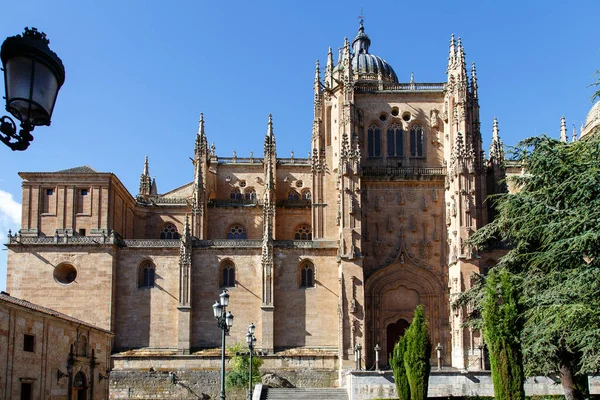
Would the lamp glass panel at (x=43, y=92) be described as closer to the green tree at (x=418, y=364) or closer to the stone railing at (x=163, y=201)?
the green tree at (x=418, y=364)

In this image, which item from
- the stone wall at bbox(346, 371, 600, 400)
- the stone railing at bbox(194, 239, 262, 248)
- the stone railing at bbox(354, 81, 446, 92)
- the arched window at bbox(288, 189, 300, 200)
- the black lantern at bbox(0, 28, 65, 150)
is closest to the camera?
the black lantern at bbox(0, 28, 65, 150)

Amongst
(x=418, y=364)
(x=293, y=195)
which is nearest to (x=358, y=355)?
(x=418, y=364)

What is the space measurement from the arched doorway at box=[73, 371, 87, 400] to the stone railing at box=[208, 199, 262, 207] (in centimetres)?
2252

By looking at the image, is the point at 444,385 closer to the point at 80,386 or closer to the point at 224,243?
the point at 80,386

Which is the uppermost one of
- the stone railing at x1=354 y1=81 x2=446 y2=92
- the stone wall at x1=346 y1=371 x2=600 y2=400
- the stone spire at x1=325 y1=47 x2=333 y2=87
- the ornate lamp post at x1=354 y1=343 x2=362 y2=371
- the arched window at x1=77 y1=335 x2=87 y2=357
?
the stone spire at x1=325 y1=47 x2=333 y2=87

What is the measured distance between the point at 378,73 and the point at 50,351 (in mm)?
43940

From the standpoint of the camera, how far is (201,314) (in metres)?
44.9

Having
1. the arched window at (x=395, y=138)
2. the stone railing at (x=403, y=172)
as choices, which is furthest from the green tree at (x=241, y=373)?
the arched window at (x=395, y=138)

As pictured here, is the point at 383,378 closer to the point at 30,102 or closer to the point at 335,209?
the point at 335,209

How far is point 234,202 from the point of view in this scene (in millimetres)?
52719

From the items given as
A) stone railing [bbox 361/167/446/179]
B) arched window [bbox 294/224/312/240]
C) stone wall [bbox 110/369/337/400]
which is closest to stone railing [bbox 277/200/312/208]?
arched window [bbox 294/224/312/240]

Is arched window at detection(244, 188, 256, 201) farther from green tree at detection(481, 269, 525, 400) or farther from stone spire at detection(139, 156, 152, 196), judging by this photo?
green tree at detection(481, 269, 525, 400)

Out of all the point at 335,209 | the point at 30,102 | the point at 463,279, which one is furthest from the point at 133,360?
the point at 30,102

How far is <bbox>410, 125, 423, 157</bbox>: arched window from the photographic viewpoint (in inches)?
1918
